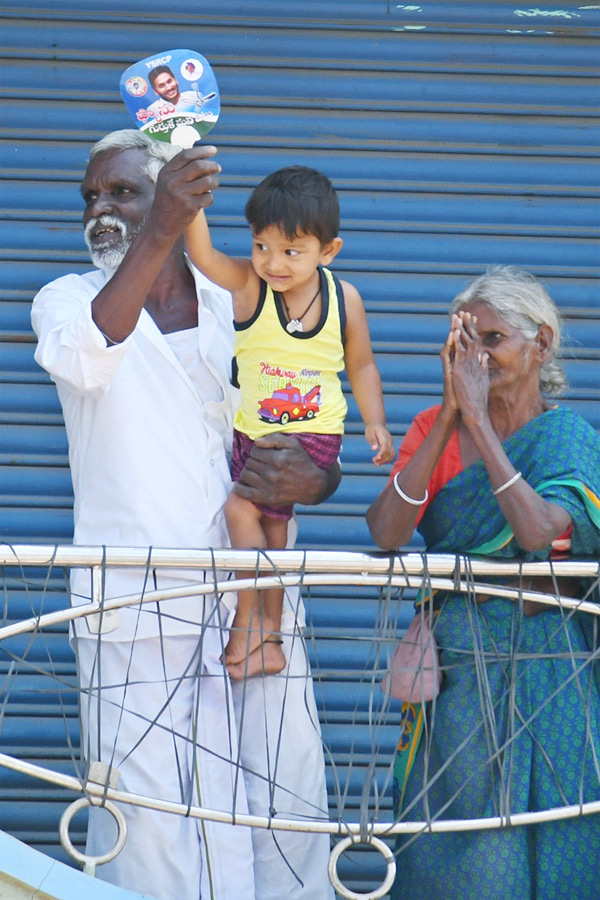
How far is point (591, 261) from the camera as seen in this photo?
187 inches

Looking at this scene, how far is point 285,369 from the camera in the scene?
3.42 metres

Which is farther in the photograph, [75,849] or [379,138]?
[379,138]

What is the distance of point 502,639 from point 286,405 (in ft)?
2.76

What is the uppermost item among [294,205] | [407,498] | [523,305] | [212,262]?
[294,205]

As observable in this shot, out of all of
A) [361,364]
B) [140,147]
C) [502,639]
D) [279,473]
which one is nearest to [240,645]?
→ [279,473]

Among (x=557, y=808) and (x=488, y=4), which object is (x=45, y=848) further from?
(x=488, y=4)

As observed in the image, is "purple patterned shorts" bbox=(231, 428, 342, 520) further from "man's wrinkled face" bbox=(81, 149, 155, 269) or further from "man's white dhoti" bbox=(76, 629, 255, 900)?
"man's wrinkled face" bbox=(81, 149, 155, 269)

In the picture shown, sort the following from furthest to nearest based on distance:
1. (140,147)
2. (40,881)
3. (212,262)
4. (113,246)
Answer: (140,147)
(113,246)
(212,262)
(40,881)

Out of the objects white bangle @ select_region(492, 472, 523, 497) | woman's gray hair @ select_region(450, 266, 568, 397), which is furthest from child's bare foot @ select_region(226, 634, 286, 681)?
woman's gray hair @ select_region(450, 266, 568, 397)

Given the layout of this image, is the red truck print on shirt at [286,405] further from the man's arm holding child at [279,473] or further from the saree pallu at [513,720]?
the saree pallu at [513,720]

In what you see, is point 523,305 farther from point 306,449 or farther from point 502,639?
point 502,639

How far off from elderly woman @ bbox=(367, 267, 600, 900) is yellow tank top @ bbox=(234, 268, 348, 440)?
0.29 m

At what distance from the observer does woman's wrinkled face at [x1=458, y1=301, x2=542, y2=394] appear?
3.35 m

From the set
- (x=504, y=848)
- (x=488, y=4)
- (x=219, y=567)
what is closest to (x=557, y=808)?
(x=504, y=848)
